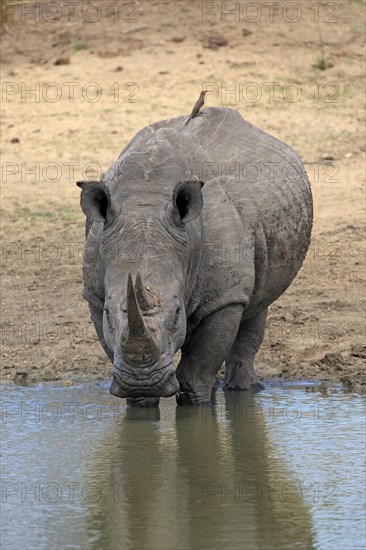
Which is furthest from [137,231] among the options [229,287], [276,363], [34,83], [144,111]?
[34,83]

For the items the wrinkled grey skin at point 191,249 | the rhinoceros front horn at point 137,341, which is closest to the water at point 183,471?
the wrinkled grey skin at point 191,249

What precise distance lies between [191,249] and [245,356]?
1.78 meters

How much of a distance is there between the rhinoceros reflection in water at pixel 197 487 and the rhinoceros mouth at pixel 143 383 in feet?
1.49

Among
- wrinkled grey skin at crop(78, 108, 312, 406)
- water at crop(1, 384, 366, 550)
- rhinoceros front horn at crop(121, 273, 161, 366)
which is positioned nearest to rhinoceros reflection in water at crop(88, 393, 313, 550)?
water at crop(1, 384, 366, 550)

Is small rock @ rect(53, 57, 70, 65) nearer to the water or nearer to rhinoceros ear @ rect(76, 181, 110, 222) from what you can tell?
the water

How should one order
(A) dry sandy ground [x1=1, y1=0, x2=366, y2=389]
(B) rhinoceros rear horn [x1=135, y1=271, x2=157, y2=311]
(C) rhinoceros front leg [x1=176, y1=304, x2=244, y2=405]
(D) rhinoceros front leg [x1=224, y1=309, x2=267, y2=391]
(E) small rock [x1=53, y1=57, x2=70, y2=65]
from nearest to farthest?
(B) rhinoceros rear horn [x1=135, y1=271, x2=157, y2=311] → (C) rhinoceros front leg [x1=176, y1=304, x2=244, y2=405] → (D) rhinoceros front leg [x1=224, y1=309, x2=267, y2=391] → (A) dry sandy ground [x1=1, y1=0, x2=366, y2=389] → (E) small rock [x1=53, y1=57, x2=70, y2=65]

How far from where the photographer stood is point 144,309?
749cm

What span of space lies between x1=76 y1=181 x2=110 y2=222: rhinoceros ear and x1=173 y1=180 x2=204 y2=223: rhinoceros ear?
1.24 feet

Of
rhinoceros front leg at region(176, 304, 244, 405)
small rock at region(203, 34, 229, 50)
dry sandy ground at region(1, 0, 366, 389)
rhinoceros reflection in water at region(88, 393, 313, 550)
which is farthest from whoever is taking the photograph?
small rock at region(203, 34, 229, 50)

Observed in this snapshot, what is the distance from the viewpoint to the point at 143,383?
7406 millimetres

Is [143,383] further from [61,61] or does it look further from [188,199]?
[61,61]

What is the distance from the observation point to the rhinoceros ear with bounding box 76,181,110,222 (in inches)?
310

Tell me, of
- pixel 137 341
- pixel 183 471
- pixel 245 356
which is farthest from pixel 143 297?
pixel 245 356

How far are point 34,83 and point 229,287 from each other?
9285mm
